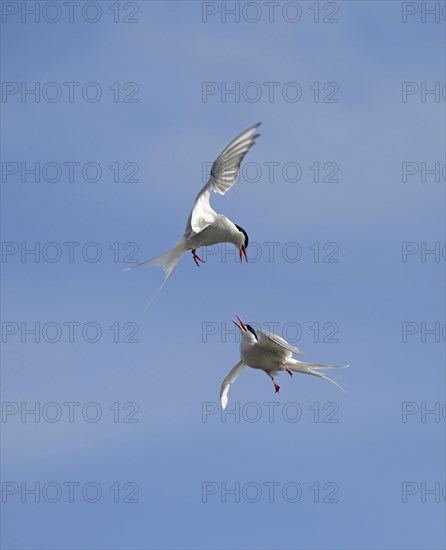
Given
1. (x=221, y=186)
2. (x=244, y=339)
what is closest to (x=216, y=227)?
(x=221, y=186)

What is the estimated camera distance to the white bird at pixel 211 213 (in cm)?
1180

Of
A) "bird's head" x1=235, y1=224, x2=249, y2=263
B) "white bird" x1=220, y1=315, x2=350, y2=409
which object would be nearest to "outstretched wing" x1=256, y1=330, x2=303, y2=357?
"white bird" x1=220, y1=315, x2=350, y2=409

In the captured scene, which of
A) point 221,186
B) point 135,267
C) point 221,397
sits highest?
point 221,186

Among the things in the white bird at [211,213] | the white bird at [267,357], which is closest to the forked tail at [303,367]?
the white bird at [267,357]

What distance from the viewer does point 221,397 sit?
43.7 ft

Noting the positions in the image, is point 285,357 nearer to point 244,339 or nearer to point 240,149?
point 244,339

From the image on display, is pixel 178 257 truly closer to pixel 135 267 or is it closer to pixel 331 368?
pixel 135 267

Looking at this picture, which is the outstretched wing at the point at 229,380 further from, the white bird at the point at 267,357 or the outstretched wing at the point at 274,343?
the outstretched wing at the point at 274,343

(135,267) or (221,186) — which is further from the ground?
(221,186)

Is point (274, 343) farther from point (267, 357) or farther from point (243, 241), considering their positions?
point (243, 241)

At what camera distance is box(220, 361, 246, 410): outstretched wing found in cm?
1327

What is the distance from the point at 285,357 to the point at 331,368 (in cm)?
60

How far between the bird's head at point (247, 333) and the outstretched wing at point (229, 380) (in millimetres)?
534

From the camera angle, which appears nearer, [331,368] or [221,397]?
[331,368]
